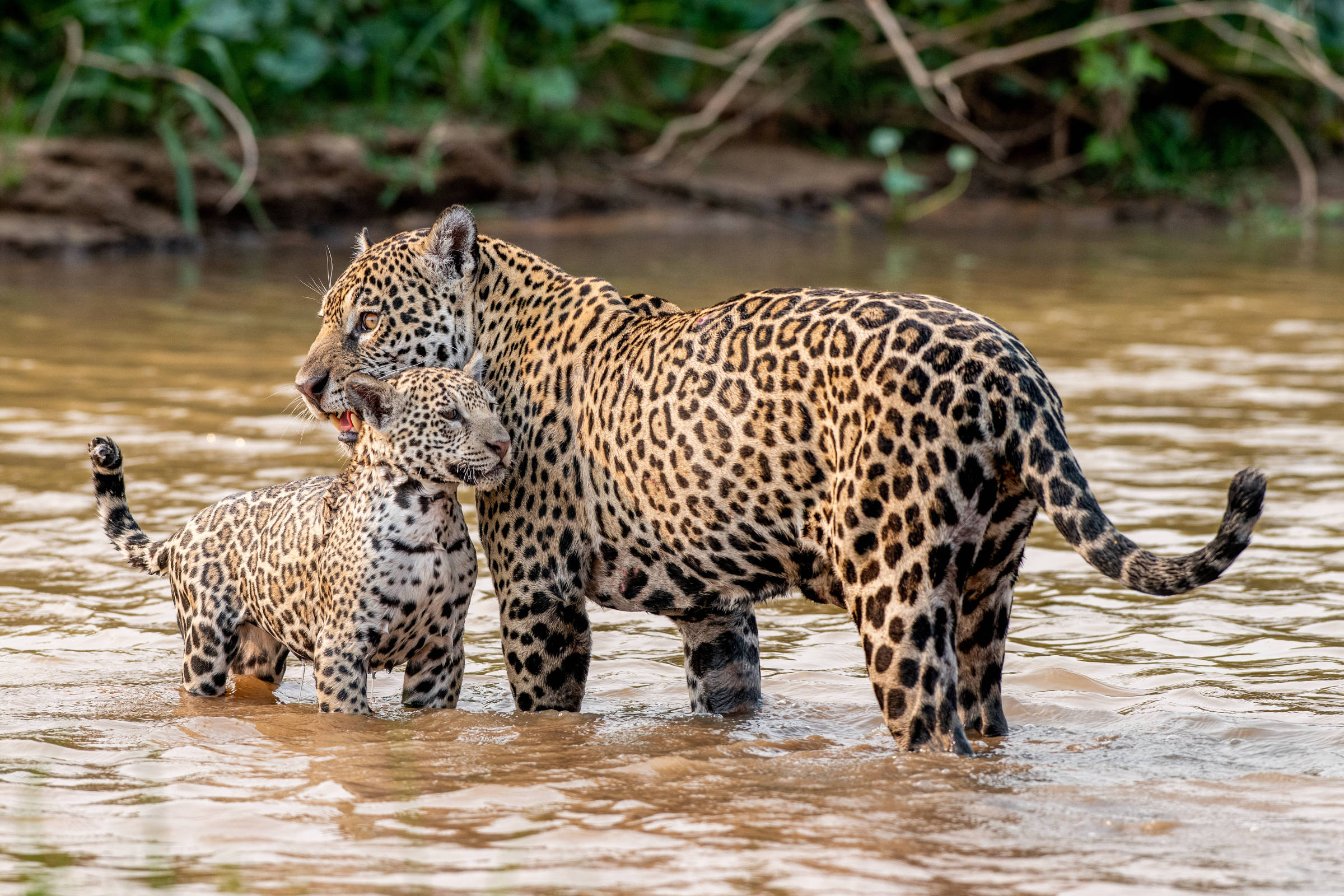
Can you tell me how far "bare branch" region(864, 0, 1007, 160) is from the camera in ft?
60.3

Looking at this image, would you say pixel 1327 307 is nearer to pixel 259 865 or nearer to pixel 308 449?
pixel 308 449

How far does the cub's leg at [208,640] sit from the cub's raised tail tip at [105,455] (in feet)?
1.95

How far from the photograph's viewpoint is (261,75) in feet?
62.2

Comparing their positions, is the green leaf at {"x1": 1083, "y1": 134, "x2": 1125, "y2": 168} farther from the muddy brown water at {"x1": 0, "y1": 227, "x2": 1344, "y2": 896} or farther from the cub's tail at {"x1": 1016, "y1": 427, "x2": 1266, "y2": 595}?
the cub's tail at {"x1": 1016, "y1": 427, "x2": 1266, "y2": 595}

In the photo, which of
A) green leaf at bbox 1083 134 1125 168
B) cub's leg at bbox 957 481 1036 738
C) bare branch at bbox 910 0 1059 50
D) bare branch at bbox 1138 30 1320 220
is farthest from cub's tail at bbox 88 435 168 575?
bare branch at bbox 1138 30 1320 220

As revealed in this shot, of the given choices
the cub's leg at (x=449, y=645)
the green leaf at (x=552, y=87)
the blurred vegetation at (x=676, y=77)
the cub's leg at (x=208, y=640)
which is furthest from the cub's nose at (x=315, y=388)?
the green leaf at (x=552, y=87)

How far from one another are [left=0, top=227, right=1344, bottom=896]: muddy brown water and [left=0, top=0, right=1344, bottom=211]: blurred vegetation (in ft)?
23.2

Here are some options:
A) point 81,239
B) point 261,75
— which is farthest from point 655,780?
point 261,75

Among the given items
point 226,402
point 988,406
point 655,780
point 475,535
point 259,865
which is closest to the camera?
point 259,865

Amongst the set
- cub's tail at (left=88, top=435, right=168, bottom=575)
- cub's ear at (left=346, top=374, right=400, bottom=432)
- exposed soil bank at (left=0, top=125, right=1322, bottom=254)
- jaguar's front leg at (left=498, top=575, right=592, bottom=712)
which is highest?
exposed soil bank at (left=0, top=125, right=1322, bottom=254)

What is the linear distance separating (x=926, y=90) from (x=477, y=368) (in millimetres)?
14541

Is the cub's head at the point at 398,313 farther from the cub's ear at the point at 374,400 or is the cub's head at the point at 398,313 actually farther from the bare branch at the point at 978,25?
the bare branch at the point at 978,25

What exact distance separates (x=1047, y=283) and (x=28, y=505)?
998 centimetres

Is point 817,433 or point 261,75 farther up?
point 261,75
